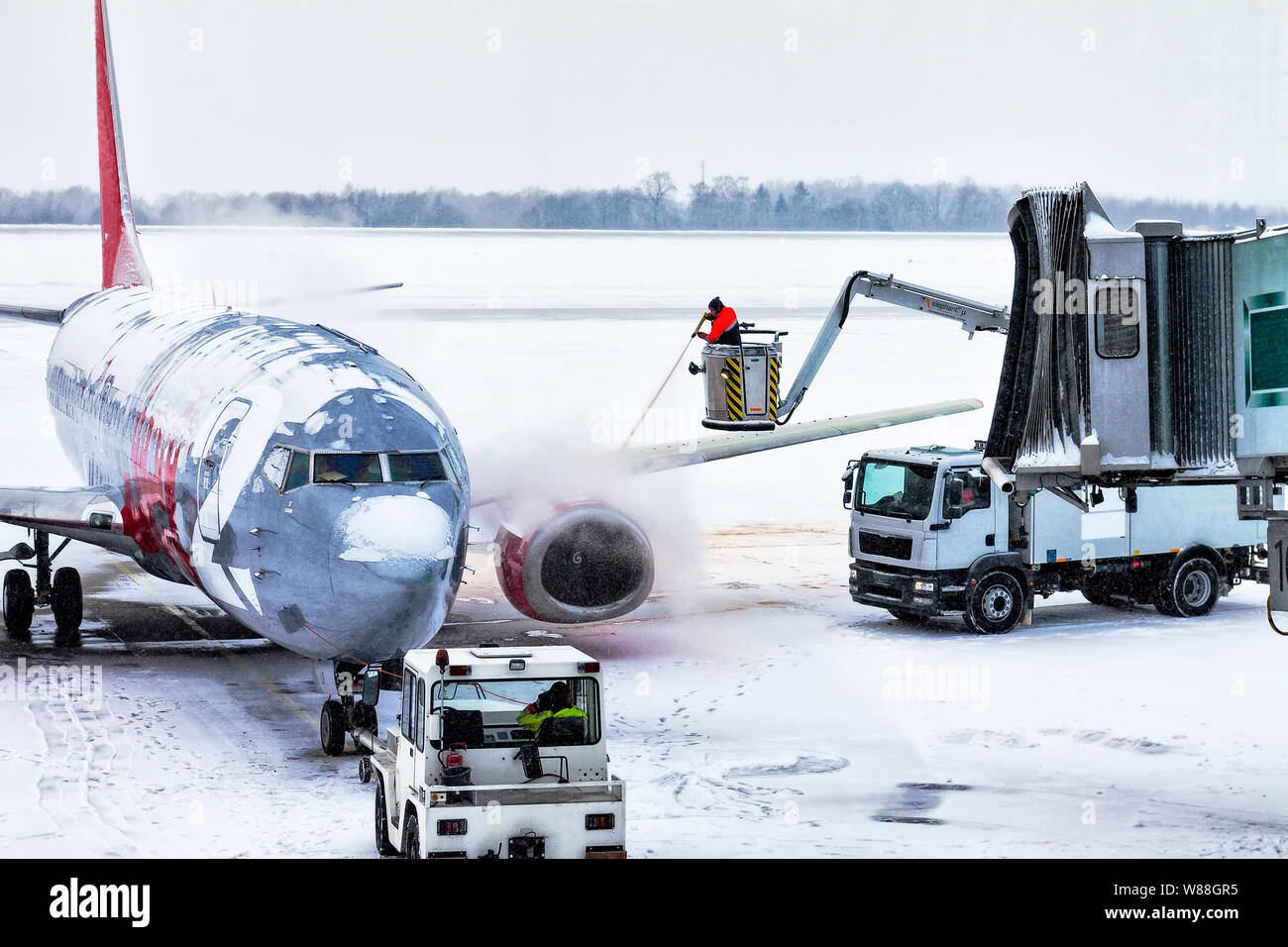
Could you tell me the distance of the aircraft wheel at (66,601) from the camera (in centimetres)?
2606

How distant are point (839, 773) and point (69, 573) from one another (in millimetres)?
13324

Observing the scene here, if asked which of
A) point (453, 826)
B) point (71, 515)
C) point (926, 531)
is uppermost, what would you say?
point (71, 515)

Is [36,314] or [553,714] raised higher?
[36,314]

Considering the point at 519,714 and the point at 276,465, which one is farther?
the point at 276,465

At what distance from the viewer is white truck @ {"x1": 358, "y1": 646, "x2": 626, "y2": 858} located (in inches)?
566

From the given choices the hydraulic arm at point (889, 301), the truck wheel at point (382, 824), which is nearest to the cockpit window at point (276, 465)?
the truck wheel at point (382, 824)

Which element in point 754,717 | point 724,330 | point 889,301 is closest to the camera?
point 754,717

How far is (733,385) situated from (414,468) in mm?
6659

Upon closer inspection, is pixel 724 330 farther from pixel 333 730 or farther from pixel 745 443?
pixel 333 730

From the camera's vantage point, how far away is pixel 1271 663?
24.1m

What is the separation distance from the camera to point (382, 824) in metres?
15.8

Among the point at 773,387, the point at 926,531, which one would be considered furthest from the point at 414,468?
the point at 926,531
